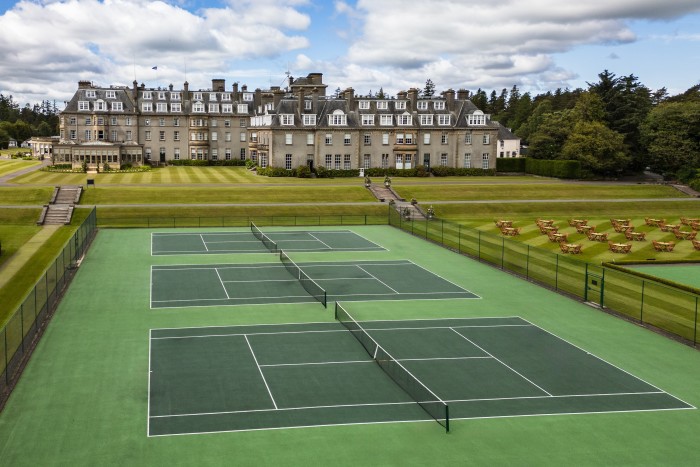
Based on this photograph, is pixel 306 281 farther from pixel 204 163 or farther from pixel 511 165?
pixel 204 163

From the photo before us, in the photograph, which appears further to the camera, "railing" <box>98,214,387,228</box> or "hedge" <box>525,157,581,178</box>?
"hedge" <box>525,157,581,178</box>

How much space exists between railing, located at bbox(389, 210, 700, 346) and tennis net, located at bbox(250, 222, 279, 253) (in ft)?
41.4

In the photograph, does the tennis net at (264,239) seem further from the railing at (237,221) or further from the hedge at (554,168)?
the hedge at (554,168)

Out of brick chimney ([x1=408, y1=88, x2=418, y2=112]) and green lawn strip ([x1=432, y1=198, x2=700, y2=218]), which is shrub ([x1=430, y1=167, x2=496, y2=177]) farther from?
green lawn strip ([x1=432, y1=198, x2=700, y2=218])

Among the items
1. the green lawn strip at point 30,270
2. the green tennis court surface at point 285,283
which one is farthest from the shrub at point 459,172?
the green tennis court surface at point 285,283

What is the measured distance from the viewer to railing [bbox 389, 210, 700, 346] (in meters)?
30.0

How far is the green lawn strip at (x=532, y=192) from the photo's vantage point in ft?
248

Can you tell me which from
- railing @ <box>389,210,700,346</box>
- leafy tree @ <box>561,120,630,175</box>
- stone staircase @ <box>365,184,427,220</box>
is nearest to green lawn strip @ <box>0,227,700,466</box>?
railing @ <box>389,210,700,346</box>

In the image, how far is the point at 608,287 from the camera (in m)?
35.5

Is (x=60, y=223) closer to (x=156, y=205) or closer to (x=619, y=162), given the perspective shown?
(x=156, y=205)

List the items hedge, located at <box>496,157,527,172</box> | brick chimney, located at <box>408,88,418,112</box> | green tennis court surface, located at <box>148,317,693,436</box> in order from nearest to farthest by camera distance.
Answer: green tennis court surface, located at <box>148,317,693,436</box> → brick chimney, located at <box>408,88,418,112</box> → hedge, located at <box>496,157,527,172</box>

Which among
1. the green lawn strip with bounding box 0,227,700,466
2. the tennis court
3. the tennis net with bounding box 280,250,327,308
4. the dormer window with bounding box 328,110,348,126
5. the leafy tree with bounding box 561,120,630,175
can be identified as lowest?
the green lawn strip with bounding box 0,227,700,466

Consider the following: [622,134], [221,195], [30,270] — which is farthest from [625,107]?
[30,270]

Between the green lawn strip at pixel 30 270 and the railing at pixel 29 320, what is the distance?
1767 millimetres
